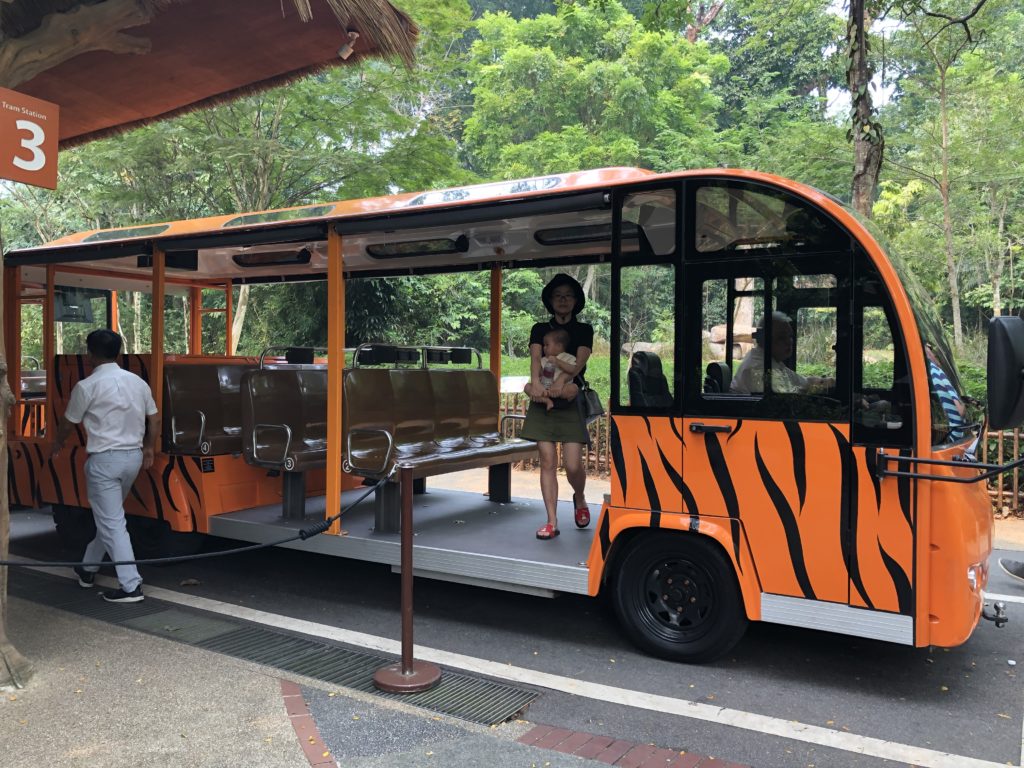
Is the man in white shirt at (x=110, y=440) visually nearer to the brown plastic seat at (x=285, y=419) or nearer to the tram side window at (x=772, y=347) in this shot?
the brown plastic seat at (x=285, y=419)

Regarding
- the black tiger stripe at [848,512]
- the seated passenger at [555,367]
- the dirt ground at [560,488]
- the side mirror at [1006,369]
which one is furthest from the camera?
the dirt ground at [560,488]

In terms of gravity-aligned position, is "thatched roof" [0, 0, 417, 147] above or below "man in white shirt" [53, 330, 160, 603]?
above

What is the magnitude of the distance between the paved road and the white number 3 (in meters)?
3.08

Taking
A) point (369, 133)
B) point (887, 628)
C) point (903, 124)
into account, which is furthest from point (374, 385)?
point (903, 124)

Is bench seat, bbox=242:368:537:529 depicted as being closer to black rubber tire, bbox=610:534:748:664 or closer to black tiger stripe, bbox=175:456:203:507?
black tiger stripe, bbox=175:456:203:507

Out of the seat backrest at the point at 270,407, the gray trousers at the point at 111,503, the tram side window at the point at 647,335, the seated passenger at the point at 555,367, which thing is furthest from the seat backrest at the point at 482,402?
the tram side window at the point at 647,335

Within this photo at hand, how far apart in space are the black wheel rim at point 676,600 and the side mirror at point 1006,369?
1.66 metres

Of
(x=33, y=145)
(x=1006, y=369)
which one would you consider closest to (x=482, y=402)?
(x=33, y=145)

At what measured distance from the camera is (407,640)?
4184 millimetres

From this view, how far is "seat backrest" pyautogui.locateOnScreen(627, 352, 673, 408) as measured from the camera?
447cm

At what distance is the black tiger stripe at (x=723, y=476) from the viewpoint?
4.23 metres

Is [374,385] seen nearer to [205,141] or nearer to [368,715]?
[368,715]

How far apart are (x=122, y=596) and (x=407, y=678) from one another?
2607 mm

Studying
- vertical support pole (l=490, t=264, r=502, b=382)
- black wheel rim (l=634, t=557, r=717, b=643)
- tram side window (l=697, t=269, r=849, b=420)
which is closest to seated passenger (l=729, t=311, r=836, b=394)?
tram side window (l=697, t=269, r=849, b=420)
